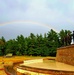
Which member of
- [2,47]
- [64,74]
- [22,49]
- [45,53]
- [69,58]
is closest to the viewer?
[64,74]

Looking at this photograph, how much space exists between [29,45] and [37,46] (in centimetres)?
286

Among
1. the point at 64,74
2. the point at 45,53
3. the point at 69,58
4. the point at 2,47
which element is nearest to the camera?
the point at 64,74

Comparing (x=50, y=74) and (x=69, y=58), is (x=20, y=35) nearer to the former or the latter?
(x=69, y=58)

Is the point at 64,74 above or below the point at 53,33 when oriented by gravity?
below

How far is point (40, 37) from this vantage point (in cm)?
6312

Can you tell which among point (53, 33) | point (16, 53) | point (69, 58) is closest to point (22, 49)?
point (16, 53)

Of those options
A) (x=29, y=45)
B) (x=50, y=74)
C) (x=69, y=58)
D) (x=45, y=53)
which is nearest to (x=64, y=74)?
(x=50, y=74)

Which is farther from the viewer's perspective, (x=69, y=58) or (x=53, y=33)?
(x=53, y=33)

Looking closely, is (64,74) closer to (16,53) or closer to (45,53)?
(45,53)

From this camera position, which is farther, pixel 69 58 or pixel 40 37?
pixel 40 37

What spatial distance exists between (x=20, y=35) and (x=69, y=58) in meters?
54.7

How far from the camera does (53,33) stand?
62969mm

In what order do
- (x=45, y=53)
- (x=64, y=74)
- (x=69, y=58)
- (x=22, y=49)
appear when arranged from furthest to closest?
(x=22, y=49) → (x=45, y=53) → (x=69, y=58) → (x=64, y=74)

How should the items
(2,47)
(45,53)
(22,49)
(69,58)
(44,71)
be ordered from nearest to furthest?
(44,71), (69,58), (45,53), (22,49), (2,47)
